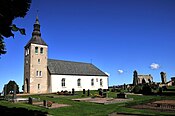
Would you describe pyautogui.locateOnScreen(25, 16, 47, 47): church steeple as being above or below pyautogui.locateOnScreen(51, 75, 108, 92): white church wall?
above

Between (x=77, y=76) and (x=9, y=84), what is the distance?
16.4m

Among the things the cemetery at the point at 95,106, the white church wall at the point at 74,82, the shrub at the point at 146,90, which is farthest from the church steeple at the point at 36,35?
the shrub at the point at 146,90

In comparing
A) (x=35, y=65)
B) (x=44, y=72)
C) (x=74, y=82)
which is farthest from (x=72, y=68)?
(x=35, y=65)

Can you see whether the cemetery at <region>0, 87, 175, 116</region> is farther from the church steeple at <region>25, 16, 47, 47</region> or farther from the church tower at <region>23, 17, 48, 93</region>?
the church steeple at <region>25, 16, 47, 47</region>

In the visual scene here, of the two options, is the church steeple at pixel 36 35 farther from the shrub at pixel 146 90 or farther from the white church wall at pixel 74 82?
the shrub at pixel 146 90

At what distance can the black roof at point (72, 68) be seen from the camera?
156ft

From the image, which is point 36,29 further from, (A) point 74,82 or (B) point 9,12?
(B) point 9,12

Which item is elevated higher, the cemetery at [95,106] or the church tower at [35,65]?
the church tower at [35,65]

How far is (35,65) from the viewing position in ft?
145

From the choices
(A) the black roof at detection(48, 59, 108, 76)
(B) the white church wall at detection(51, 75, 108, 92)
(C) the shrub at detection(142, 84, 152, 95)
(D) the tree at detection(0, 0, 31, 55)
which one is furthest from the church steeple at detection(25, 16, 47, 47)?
(D) the tree at detection(0, 0, 31, 55)

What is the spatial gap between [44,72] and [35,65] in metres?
2.57

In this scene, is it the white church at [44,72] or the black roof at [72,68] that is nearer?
the white church at [44,72]

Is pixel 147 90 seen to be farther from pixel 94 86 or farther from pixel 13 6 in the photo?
pixel 13 6

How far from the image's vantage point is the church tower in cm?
4344
